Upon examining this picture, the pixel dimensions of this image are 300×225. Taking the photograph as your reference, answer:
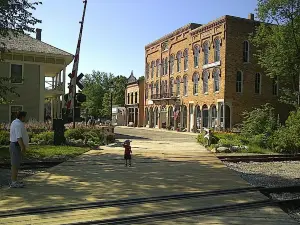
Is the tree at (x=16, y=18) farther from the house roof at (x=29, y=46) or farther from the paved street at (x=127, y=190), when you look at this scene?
the house roof at (x=29, y=46)

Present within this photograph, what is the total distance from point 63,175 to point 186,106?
3457 cm

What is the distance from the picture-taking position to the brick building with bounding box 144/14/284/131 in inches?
1437

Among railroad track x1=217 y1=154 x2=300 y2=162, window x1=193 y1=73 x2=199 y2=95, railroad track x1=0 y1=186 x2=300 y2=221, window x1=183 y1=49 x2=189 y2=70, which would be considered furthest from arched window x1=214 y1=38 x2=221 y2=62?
railroad track x1=0 y1=186 x2=300 y2=221

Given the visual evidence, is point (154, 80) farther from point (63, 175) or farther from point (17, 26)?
point (63, 175)

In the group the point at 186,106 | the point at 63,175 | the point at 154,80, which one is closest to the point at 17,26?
the point at 63,175

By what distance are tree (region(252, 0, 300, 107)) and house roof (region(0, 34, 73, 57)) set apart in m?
17.7

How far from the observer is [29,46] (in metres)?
29.8

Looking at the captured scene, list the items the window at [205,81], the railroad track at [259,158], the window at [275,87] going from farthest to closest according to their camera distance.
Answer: the window at [205,81]
the window at [275,87]
the railroad track at [259,158]

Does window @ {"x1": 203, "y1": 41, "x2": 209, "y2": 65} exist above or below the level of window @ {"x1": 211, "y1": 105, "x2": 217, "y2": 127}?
above

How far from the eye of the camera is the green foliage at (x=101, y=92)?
262 ft

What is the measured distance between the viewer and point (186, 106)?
43969mm

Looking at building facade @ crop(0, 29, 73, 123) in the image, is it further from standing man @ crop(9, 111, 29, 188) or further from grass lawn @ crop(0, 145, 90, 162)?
standing man @ crop(9, 111, 29, 188)

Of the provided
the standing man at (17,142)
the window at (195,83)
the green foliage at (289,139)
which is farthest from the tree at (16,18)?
the window at (195,83)

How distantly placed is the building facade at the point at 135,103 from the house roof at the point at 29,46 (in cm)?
2819
